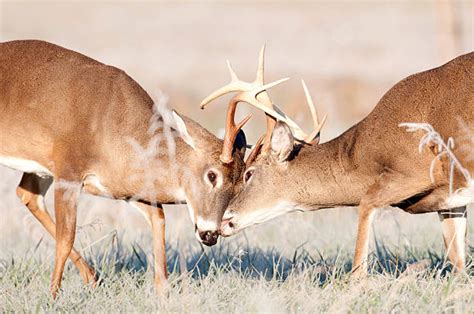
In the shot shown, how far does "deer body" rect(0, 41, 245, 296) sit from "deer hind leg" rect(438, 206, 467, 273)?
1.84 meters

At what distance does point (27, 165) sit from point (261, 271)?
88.5 inches

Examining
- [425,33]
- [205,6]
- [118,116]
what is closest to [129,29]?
[205,6]

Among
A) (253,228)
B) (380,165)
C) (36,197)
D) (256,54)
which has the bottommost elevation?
(256,54)

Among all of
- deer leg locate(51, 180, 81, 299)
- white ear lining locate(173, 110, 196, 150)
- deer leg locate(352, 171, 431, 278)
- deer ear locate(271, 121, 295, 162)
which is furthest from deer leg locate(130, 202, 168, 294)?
deer leg locate(352, 171, 431, 278)

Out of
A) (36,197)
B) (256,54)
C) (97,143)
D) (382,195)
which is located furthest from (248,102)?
(256,54)

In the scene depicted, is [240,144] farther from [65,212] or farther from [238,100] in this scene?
[65,212]

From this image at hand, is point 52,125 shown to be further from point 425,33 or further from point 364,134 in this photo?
point 425,33

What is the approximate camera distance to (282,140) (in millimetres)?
8812

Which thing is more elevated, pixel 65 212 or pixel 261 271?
pixel 65 212

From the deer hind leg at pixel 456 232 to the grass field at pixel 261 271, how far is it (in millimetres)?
109

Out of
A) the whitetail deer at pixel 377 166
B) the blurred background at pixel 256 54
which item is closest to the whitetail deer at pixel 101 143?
the whitetail deer at pixel 377 166

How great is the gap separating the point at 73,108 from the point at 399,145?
108 inches

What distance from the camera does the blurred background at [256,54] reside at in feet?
37.4

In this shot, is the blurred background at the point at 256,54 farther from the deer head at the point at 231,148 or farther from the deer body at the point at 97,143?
the deer head at the point at 231,148
